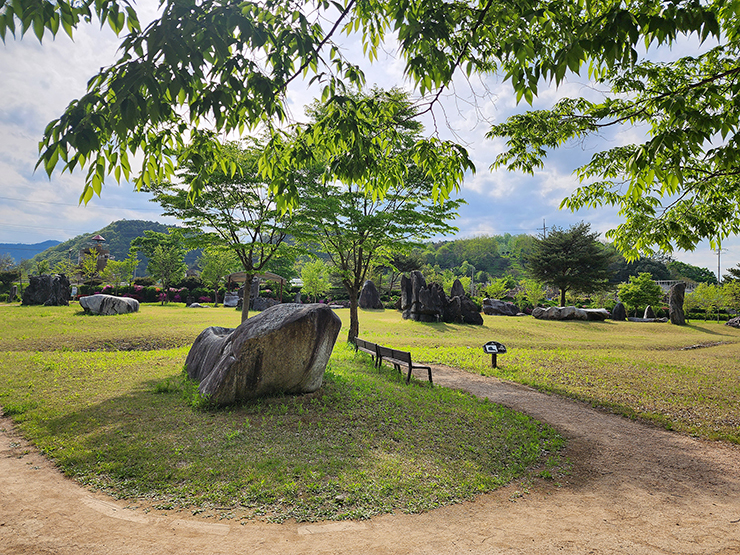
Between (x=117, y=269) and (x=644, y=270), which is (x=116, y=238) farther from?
(x=644, y=270)

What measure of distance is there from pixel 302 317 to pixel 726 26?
7.64m

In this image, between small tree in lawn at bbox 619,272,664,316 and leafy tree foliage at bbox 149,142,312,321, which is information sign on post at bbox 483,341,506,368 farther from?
small tree in lawn at bbox 619,272,664,316

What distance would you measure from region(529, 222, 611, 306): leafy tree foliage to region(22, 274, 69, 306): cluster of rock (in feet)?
133

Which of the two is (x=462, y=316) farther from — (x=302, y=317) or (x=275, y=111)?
(x=275, y=111)

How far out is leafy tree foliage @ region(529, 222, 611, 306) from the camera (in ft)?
124

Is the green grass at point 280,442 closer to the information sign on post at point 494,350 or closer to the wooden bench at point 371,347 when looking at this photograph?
the wooden bench at point 371,347

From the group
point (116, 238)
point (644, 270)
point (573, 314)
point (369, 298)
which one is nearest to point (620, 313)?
point (573, 314)

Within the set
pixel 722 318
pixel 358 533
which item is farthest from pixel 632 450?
pixel 722 318

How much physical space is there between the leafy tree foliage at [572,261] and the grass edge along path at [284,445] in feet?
117

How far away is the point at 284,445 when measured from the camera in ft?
15.3

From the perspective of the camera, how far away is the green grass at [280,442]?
3.63m

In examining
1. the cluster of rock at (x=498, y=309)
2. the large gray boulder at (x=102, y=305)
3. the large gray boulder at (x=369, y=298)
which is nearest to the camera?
the large gray boulder at (x=102, y=305)

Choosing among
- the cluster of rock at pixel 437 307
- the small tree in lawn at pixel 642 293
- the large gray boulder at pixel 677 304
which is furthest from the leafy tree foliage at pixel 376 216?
the small tree in lawn at pixel 642 293

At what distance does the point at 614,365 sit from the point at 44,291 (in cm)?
3174
